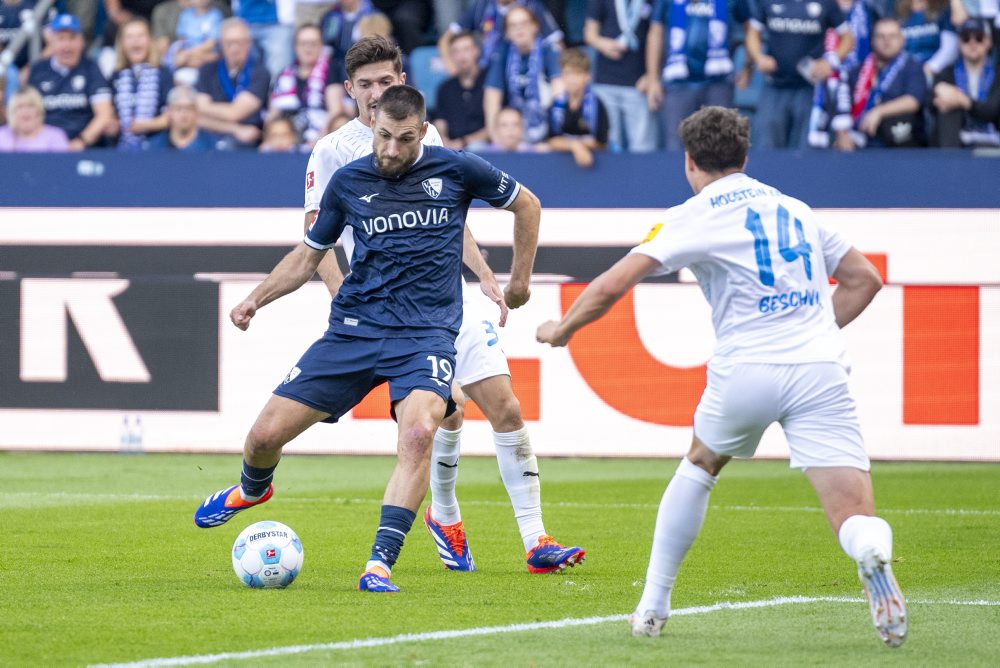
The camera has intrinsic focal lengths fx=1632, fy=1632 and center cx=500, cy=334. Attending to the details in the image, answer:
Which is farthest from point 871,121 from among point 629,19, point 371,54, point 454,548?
point 454,548

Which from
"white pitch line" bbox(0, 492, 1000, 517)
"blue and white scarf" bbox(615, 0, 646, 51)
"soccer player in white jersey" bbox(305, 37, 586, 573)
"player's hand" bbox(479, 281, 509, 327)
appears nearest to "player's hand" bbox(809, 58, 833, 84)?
"blue and white scarf" bbox(615, 0, 646, 51)

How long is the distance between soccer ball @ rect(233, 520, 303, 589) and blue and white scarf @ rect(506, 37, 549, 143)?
8439mm

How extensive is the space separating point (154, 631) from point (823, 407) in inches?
96.1

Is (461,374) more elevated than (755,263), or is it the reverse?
(755,263)

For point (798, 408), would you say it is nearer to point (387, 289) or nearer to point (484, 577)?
point (387, 289)

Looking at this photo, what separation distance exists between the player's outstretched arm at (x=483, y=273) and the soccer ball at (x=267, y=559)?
1.49m

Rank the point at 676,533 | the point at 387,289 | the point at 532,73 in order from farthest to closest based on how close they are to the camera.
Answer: the point at 532,73
the point at 387,289
the point at 676,533

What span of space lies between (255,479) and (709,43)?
8.58 m

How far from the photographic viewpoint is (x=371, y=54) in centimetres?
750

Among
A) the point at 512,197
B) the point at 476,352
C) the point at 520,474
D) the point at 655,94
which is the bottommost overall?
the point at 520,474

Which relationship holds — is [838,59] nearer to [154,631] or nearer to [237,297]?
[237,297]

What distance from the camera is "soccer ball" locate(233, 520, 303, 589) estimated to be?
22.7ft

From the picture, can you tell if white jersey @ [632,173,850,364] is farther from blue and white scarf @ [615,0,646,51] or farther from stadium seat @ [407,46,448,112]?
stadium seat @ [407,46,448,112]

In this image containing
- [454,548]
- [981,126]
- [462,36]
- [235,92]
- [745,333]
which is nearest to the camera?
[745,333]
